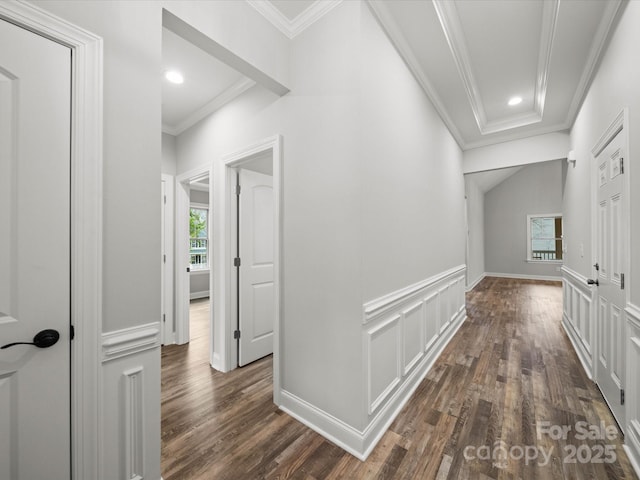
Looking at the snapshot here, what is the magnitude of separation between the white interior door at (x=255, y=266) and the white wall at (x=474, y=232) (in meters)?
5.83

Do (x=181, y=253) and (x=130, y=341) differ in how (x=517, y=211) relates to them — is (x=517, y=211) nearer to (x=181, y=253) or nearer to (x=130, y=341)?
(x=181, y=253)

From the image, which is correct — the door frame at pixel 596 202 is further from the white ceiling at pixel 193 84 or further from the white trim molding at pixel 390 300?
the white ceiling at pixel 193 84

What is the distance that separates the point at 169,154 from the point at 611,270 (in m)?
4.54

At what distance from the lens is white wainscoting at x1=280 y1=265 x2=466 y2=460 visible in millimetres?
1705

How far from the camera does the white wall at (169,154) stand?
337 centimetres

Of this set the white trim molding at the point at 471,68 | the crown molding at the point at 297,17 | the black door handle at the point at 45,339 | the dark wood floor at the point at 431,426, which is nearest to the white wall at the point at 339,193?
the crown molding at the point at 297,17

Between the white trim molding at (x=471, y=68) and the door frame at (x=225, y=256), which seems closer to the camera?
the white trim molding at (x=471, y=68)

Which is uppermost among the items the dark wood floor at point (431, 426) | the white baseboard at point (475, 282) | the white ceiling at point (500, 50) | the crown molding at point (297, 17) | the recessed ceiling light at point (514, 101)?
the recessed ceiling light at point (514, 101)

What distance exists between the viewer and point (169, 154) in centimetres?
342

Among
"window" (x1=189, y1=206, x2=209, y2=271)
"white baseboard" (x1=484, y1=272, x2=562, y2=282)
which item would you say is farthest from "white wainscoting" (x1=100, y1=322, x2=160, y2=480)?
"white baseboard" (x1=484, y1=272, x2=562, y2=282)

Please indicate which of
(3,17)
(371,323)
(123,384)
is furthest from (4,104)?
(371,323)

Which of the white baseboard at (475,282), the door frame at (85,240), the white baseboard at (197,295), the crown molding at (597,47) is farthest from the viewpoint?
the white baseboard at (475,282)

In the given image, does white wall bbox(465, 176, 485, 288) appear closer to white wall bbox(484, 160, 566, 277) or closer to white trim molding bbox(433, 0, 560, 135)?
white wall bbox(484, 160, 566, 277)

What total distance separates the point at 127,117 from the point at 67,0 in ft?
1.45
